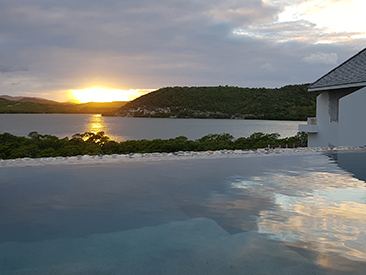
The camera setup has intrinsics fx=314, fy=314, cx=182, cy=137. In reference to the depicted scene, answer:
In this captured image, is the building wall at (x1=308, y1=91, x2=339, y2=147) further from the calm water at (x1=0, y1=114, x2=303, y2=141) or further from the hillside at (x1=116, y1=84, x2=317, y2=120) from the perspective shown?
the hillside at (x1=116, y1=84, x2=317, y2=120)

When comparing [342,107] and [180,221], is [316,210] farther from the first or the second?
[342,107]

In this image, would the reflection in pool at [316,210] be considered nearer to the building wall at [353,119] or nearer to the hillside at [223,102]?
the building wall at [353,119]

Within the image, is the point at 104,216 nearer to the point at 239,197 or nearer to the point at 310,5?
the point at 239,197

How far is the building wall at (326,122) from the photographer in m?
17.1

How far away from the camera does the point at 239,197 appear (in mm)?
4883

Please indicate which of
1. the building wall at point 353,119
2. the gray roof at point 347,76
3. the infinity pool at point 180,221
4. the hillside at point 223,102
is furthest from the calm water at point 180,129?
the infinity pool at point 180,221

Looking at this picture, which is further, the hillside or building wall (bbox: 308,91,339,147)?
the hillside

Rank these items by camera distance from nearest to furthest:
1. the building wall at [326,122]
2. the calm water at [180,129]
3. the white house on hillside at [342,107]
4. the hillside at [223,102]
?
the white house on hillside at [342,107]
the building wall at [326,122]
the calm water at [180,129]
the hillside at [223,102]

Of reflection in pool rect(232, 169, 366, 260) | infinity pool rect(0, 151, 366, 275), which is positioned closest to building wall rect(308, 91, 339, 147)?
infinity pool rect(0, 151, 366, 275)

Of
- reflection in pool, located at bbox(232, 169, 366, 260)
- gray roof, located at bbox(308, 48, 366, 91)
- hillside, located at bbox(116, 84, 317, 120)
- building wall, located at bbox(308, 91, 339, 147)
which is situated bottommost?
reflection in pool, located at bbox(232, 169, 366, 260)

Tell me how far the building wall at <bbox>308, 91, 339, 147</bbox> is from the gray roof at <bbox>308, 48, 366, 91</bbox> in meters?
0.88

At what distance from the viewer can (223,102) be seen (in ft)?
234

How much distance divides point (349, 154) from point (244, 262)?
8493 mm

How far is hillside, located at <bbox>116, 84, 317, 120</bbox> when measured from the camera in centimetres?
5959
